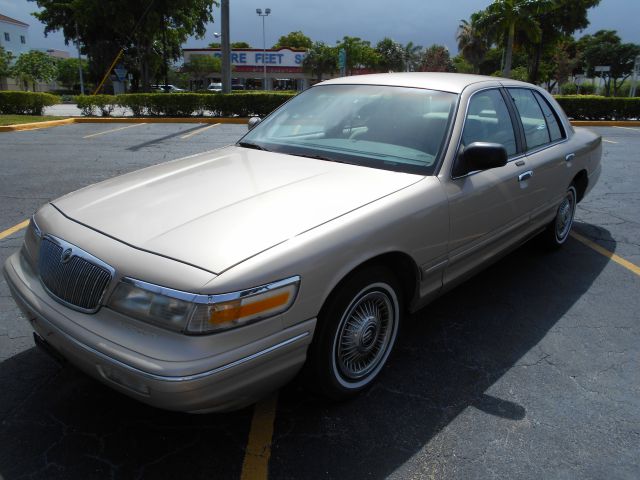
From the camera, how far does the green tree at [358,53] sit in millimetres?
73375

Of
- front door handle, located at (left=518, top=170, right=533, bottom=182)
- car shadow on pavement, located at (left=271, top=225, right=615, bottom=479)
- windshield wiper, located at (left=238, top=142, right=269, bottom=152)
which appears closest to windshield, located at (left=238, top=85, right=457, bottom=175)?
windshield wiper, located at (left=238, top=142, right=269, bottom=152)

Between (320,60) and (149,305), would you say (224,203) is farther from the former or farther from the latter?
(320,60)

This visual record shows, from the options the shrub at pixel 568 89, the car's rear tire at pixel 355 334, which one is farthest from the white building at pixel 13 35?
the car's rear tire at pixel 355 334

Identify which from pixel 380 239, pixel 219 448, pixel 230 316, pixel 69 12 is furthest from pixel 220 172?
pixel 69 12

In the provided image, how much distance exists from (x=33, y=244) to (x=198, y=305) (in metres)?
1.27

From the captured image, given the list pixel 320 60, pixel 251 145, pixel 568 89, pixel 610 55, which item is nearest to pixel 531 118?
pixel 251 145

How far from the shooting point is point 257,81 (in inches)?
2896

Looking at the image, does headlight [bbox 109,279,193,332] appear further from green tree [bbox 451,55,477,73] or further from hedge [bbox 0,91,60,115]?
green tree [bbox 451,55,477,73]

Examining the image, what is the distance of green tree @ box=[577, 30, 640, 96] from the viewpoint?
65000mm

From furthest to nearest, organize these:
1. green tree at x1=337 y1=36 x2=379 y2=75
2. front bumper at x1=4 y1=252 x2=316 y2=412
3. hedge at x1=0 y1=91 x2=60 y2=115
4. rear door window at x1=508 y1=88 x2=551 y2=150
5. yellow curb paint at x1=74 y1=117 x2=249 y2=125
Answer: green tree at x1=337 y1=36 x2=379 y2=75, hedge at x1=0 y1=91 x2=60 y2=115, yellow curb paint at x1=74 y1=117 x2=249 y2=125, rear door window at x1=508 y1=88 x2=551 y2=150, front bumper at x1=4 y1=252 x2=316 y2=412

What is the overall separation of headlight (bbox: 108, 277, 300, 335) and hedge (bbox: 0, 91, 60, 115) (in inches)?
823

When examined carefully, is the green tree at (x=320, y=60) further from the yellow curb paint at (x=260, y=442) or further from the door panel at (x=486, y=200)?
the yellow curb paint at (x=260, y=442)

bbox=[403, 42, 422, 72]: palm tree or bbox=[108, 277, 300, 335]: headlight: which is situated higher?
bbox=[403, 42, 422, 72]: palm tree

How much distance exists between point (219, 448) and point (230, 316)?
792mm
